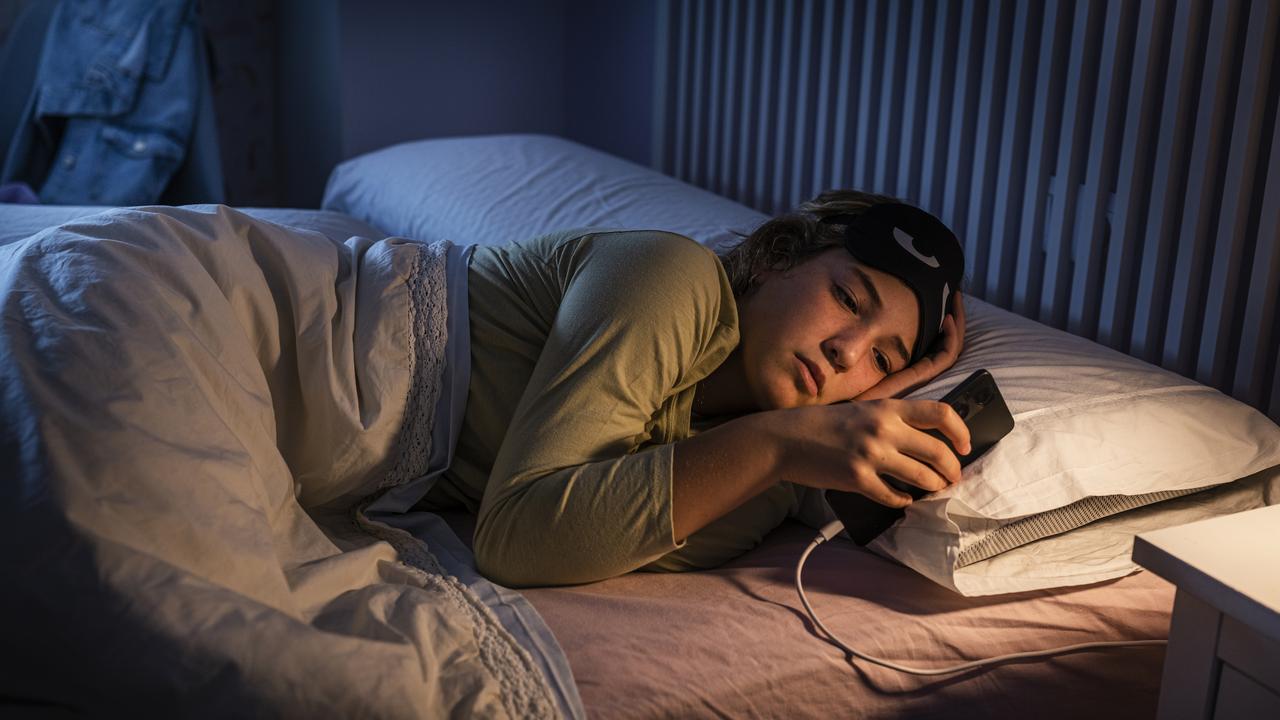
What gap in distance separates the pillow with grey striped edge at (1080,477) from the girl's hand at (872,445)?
0.14 ft

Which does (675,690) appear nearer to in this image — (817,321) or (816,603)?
(816,603)

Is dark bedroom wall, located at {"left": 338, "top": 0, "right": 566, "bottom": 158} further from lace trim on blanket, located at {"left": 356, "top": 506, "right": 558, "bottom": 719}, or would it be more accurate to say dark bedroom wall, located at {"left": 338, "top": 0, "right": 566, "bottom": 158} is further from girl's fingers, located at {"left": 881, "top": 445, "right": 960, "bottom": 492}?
girl's fingers, located at {"left": 881, "top": 445, "right": 960, "bottom": 492}

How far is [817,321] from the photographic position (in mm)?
1066

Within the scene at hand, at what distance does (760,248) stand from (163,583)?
70 cm

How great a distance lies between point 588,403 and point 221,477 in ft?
1.01

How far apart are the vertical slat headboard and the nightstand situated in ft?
1.33

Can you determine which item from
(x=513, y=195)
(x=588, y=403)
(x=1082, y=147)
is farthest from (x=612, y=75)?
(x=588, y=403)

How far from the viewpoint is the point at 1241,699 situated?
767 mm

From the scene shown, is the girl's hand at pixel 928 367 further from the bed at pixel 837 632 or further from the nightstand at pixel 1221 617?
the nightstand at pixel 1221 617

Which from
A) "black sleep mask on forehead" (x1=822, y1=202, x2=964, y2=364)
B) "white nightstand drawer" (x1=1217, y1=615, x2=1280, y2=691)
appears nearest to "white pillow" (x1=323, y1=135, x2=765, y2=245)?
"black sleep mask on forehead" (x1=822, y1=202, x2=964, y2=364)

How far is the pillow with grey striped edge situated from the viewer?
3.18 ft

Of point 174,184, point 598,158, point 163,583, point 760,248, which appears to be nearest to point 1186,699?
point 760,248

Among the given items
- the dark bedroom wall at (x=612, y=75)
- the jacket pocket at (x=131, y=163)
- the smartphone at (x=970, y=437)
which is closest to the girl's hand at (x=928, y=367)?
Answer: the smartphone at (x=970, y=437)

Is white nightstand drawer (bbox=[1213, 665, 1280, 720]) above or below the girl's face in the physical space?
below
